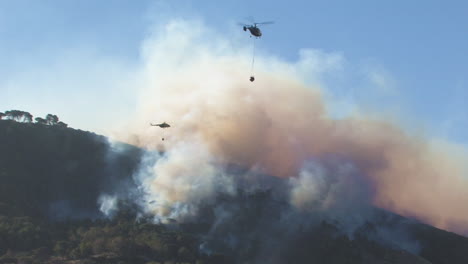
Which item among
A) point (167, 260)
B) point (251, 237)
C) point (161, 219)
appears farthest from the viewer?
point (161, 219)

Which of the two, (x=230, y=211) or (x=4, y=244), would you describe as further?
(x=230, y=211)

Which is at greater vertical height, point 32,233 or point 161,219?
point 161,219

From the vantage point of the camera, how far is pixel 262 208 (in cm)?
19862

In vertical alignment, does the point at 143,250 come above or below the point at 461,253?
below

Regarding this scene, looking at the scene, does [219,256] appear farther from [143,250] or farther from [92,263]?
[92,263]

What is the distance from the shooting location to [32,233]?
545ft

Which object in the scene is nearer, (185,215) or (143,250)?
(143,250)

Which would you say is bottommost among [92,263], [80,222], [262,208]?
[92,263]

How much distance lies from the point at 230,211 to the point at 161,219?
24741mm

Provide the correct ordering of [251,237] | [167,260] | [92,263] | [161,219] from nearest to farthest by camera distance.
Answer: [92,263] < [167,260] < [251,237] < [161,219]

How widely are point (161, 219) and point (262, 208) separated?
37173mm

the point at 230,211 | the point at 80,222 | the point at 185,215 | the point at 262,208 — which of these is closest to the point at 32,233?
the point at 80,222

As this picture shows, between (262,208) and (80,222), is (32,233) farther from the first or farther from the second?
(262,208)

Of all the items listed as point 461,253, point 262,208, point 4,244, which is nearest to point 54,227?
point 4,244
